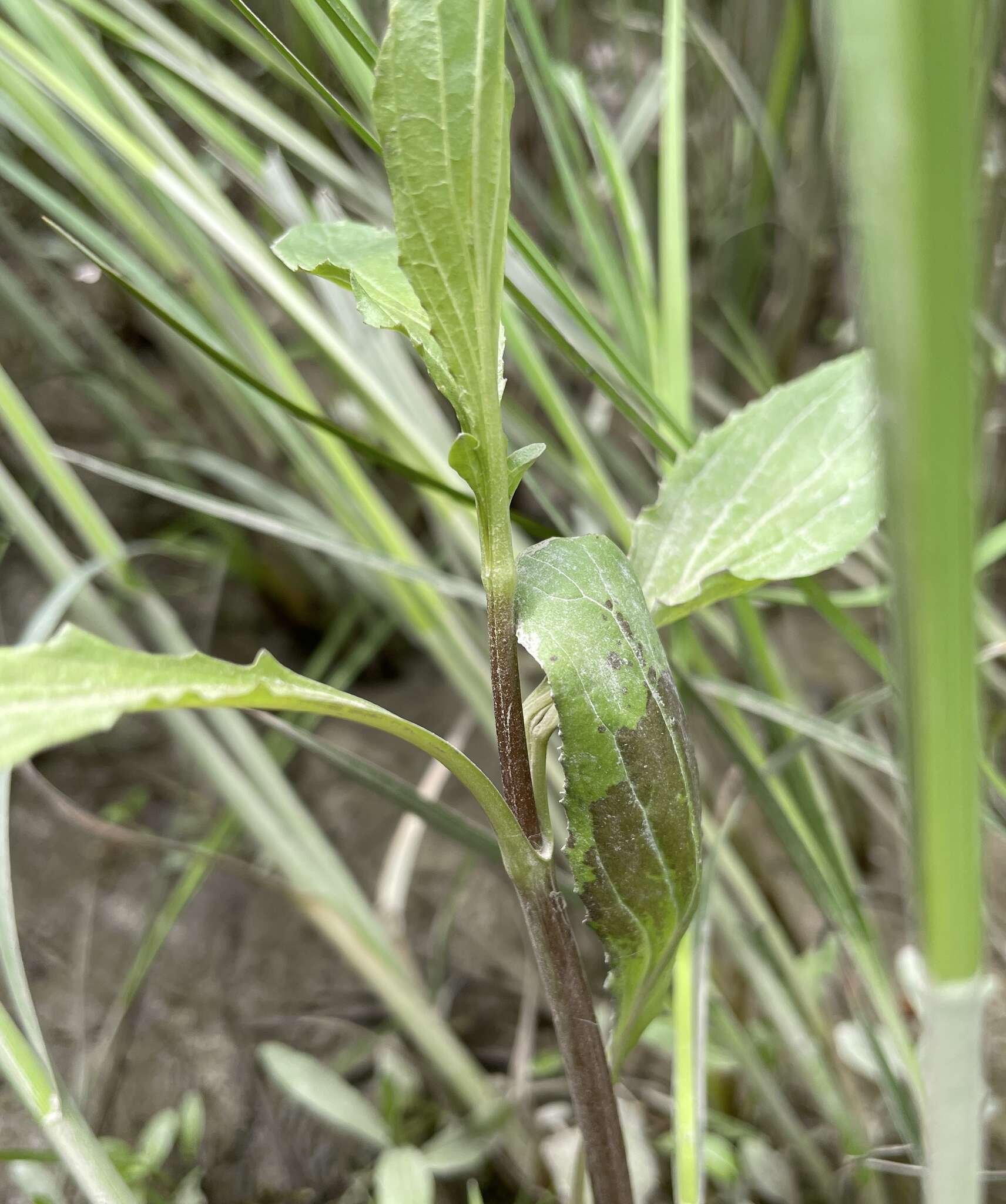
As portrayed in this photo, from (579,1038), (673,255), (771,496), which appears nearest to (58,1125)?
(579,1038)

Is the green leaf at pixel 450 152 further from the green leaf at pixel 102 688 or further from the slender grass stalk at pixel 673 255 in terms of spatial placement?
the slender grass stalk at pixel 673 255

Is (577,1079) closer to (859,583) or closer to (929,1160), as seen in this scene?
(929,1160)

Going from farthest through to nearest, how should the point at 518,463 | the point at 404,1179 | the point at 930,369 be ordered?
1. the point at 404,1179
2. the point at 518,463
3. the point at 930,369

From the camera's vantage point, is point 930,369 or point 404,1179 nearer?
point 930,369

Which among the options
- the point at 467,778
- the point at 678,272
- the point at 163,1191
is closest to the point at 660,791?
the point at 467,778

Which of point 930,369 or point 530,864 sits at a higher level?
point 930,369

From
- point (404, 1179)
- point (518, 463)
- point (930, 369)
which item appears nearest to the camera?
point (930, 369)

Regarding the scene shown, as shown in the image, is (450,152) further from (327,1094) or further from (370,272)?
(327,1094)
